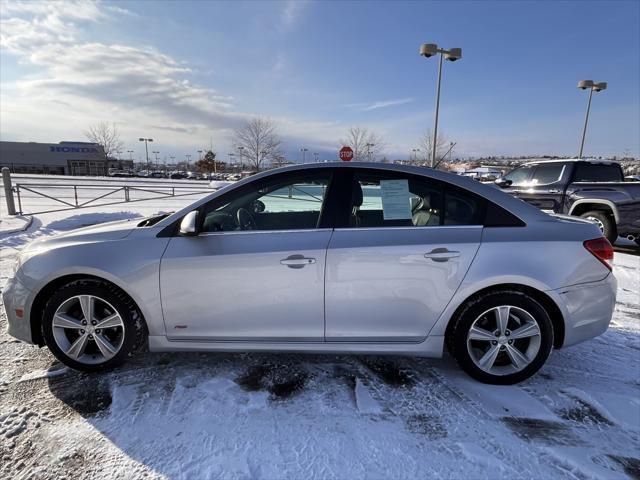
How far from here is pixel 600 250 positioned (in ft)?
8.70

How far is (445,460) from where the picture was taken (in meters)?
2.05

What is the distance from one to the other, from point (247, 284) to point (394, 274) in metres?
1.07

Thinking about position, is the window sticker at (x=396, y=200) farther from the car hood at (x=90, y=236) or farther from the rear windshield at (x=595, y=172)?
the rear windshield at (x=595, y=172)

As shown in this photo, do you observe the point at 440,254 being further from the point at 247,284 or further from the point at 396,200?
the point at 247,284

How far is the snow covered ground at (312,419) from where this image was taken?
2.00 meters

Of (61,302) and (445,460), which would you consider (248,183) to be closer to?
(61,302)

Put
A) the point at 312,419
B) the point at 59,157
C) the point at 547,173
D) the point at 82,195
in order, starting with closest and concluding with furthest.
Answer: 1. the point at 312,419
2. the point at 547,173
3. the point at 82,195
4. the point at 59,157

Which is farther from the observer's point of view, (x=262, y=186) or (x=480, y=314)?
(x=262, y=186)

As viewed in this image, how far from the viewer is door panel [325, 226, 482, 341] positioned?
102 inches

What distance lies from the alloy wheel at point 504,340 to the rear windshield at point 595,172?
702 cm

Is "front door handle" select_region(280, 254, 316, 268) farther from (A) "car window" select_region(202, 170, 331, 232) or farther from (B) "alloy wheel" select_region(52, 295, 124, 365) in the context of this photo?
(B) "alloy wheel" select_region(52, 295, 124, 365)

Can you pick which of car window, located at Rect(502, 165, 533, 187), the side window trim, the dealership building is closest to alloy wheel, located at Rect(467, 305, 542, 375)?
the side window trim

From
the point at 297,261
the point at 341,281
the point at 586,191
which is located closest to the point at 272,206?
the point at 297,261

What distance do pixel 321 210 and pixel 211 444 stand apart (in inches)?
67.0
